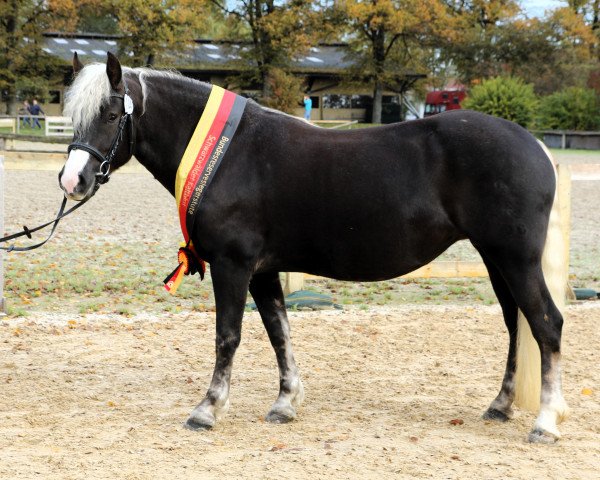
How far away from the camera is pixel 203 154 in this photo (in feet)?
15.6

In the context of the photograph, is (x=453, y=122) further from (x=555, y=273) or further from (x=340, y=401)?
(x=340, y=401)

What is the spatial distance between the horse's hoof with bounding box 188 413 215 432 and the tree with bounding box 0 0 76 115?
1583 inches

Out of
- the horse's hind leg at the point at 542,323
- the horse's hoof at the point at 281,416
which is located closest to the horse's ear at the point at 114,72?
the horse's hoof at the point at 281,416

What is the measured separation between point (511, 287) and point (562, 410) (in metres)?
0.70

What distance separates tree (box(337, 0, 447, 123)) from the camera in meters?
45.8

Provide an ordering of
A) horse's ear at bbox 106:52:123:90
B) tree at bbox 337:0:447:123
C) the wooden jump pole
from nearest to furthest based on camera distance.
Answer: horse's ear at bbox 106:52:123:90
the wooden jump pole
tree at bbox 337:0:447:123

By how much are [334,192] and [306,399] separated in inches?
55.9

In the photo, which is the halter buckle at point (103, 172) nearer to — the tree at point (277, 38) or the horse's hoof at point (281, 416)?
the horse's hoof at point (281, 416)

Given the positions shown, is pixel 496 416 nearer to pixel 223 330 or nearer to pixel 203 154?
pixel 223 330

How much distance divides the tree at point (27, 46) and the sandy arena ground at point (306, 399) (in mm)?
38005

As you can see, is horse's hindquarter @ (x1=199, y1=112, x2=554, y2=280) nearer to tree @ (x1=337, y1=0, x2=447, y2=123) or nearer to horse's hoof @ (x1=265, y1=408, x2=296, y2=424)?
horse's hoof @ (x1=265, y1=408, x2=296, y2=424)

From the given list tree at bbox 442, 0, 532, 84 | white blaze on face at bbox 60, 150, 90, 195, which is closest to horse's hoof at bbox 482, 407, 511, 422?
white blaze on face at bbox 60, 150, 90, 195

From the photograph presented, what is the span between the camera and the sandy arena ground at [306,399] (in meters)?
4.11

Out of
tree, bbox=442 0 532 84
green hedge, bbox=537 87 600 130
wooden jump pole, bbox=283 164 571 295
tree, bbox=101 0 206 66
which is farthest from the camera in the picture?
tree, bbox=442 0 532 84
